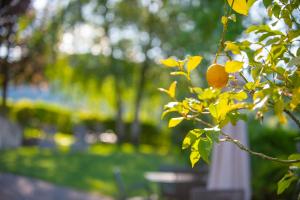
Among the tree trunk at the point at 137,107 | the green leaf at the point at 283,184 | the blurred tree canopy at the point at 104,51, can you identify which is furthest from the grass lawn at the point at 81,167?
the green leaf at the point at 283,184

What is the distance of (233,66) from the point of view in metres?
1.21

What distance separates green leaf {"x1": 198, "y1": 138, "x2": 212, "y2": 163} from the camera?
1179mm

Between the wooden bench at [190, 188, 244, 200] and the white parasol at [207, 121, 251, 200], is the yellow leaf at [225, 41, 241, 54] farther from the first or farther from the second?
the white parasol at [207, 121, 251, 200]

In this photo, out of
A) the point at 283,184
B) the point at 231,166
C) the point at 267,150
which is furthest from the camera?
the point at 267,150

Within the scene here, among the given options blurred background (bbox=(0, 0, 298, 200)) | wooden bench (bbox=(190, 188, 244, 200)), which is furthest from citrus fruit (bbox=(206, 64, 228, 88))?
blurred background (bbox=(0, 0, 298, 200))

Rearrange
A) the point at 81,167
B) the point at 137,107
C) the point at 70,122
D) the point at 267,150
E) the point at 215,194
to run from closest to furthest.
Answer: the point at 215,194
the point at 267,150
the point at 81,167
the point at 137,107
the point at 70,122

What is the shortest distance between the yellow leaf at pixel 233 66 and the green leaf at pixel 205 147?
185mm

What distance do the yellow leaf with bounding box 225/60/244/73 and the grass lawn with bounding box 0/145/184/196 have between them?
7.95 meters

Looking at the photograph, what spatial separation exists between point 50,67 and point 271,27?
1677 cm

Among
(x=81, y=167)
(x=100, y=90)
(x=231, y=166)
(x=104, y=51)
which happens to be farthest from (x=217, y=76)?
(x=100, y=90)

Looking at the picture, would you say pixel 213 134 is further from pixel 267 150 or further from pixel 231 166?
pixel 267 150

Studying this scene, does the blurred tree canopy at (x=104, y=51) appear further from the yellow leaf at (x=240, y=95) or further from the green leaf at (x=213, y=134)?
the green leaf at (x=213, y=134)

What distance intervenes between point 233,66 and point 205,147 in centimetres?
22

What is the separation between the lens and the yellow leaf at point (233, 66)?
1.20 meters
